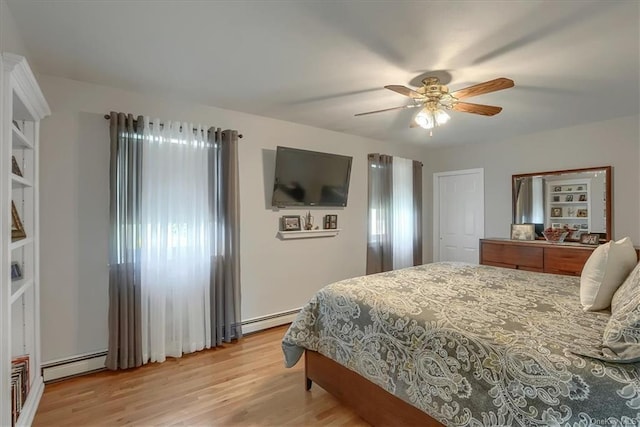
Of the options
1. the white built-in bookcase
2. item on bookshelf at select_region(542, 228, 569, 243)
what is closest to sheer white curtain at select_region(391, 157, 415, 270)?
item on bookshelf at select_region(542, 228, 569, 243)

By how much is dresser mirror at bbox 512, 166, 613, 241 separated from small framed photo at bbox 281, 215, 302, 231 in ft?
9.99

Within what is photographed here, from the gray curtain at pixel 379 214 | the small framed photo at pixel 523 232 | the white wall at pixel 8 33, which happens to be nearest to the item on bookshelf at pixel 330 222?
the gray curtain at pixel 379 214

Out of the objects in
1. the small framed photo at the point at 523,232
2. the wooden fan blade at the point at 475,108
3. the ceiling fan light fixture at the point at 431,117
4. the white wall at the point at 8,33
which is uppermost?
the white wall at the point at 8,33

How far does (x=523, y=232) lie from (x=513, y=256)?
1.45ft

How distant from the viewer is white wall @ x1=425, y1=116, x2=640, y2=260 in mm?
3492

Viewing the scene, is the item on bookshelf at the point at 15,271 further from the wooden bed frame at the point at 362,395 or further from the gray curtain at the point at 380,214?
the gray curtain at the point at 380,214

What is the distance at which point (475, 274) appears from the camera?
2.74 m

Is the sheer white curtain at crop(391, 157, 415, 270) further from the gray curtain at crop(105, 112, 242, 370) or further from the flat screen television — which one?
the gray curtain at crop(105, 112, 242, 370)

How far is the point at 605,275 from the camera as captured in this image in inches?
69.2

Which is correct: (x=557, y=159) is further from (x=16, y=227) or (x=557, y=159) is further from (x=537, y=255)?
(x=16, y=227)

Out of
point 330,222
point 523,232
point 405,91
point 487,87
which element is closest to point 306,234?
point 330,222

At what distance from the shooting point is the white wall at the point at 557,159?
11.5 ft

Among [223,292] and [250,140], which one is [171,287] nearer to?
[223,292]

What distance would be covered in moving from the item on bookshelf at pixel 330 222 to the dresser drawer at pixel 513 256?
206 cm
